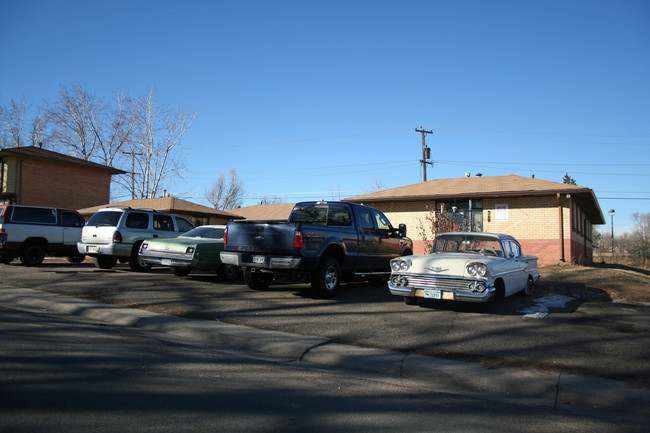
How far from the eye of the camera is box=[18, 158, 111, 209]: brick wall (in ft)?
107

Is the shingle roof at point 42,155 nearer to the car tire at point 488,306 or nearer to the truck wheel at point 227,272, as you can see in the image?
the truck wheel at point 227,272

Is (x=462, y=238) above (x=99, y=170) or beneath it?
beneath

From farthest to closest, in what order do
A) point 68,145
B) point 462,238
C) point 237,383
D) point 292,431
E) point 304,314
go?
point 68,145, point 462,238, point 304,314, point 237,383, point 292,431

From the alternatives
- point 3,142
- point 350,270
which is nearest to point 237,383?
point 350,270

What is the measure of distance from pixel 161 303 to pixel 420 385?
18.6ft

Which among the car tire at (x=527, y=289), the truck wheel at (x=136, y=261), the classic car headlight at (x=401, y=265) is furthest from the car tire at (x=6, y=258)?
the car tire at (x=527, y=289)

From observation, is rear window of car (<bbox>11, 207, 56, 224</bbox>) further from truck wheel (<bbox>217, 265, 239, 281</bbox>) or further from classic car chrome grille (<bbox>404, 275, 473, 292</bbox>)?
classic car chrome grille (<bbox>404, 275, 473, 292</bbox>)

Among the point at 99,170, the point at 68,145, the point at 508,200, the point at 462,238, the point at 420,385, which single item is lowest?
the point at 420,385

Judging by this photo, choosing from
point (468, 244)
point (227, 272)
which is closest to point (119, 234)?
point (227, 272)

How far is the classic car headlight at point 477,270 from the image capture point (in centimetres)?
836

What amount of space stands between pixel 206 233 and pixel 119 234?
2.37m

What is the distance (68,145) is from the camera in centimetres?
4262

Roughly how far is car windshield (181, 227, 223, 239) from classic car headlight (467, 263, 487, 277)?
7555mm

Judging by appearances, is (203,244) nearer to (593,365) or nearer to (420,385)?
(420,385)
